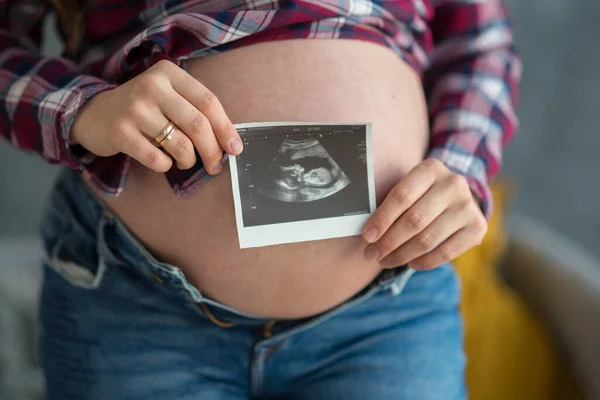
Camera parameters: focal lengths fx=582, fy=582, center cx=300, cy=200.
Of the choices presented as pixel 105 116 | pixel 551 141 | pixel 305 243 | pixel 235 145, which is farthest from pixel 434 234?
pixel 551 141

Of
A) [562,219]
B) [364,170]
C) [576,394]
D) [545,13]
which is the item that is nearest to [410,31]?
[364,170]

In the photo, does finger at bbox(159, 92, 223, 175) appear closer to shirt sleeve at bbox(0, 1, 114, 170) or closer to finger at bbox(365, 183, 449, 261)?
shirt sleeve at bbox(0, 1, 114, 170)

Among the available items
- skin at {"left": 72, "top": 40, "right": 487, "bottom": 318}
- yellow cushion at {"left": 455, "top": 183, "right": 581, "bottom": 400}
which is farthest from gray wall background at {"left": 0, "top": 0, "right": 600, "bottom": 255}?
skin at {"left": 72, "top": 40, "right": 487, "bottom": 318}

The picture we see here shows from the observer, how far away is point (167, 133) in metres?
0.60

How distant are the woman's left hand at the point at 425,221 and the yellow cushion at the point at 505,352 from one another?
611 mm

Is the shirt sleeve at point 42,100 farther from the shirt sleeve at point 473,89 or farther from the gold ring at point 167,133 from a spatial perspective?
the shirt sleeve at point 473,89

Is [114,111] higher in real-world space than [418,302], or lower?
higher

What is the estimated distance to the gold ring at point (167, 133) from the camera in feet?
1.98

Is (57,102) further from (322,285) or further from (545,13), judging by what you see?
(545,13)

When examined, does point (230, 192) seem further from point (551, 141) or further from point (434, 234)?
point (551, 141)

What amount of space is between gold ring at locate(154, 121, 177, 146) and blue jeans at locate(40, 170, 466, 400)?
197mm

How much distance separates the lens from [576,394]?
1.18 metres

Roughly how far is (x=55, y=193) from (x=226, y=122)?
406mm

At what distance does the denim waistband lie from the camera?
73 centimetres
